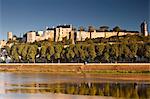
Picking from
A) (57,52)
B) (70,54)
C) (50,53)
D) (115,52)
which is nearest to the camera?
(115,52)

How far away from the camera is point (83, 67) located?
2051 inches

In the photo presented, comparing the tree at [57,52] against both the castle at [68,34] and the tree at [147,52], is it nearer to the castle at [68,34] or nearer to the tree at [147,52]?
the tree at [147,52]

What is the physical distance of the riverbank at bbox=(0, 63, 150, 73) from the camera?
4855 centimetres

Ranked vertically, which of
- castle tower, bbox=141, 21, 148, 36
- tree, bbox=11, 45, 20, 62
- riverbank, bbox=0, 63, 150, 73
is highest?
castle tower, bbox=141, 21, 148, 36

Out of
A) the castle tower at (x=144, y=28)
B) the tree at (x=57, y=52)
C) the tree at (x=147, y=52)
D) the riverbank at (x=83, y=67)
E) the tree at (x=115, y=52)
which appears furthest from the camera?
the castle tower at (x=144, y=28)

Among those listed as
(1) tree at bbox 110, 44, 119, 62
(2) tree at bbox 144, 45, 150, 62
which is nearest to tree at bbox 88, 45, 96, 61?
(1) tree at bbox 110, 44, 119, 62

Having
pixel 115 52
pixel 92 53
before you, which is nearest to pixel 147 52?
pixel 115 52

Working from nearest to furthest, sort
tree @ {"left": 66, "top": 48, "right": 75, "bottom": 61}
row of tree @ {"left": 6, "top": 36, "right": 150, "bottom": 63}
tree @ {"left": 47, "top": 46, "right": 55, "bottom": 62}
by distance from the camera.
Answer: row of tree @ {"left": 6, "top": 36, "right": 150, "bottom": 63}, tree @ {"left": 66, "top": 48, "right": 75, "bottom": 61}, tree @ {"left": 47, "top": 46, "right": 55, "bottom": 62}

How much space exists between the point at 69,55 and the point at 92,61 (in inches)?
141

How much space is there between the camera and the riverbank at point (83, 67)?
4855 centimetres

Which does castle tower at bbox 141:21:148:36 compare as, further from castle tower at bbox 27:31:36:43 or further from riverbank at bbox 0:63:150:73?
riverbank at bbox 0:63:150:73

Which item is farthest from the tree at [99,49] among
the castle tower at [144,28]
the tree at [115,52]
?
the castle tower at [144,28]

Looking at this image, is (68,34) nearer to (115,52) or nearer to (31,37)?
(31,37)

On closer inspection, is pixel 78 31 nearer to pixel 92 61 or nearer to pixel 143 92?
pixel 92 61
